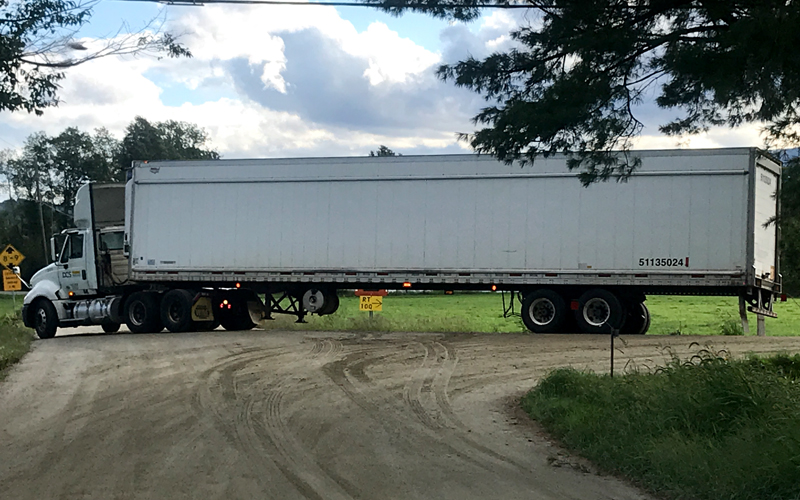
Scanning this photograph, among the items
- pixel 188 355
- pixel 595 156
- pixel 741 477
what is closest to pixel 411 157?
pixel 188 355

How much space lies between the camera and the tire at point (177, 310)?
73.9 ft

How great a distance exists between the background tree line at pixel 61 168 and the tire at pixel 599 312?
57656 millimetres

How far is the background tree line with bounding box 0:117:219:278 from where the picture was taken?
→ 7288 centimetres

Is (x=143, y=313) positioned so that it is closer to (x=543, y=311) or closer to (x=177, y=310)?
(x=177, y=310)

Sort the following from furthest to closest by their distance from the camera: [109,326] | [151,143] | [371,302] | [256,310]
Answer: [151,143] → [109,326] → [256,310] → [371,302]

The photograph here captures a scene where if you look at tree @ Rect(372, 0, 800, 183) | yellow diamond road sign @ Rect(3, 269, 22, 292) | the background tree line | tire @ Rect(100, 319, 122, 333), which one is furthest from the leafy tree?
tree @ Rect(372, 0, 800, 183)

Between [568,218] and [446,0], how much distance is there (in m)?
11.7

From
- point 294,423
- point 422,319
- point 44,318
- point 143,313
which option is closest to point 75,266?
point 44,318

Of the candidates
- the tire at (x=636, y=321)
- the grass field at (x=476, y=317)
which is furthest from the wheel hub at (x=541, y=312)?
the grass field at (x=476, y=317)

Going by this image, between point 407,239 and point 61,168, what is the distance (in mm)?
63105

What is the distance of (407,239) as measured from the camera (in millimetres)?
20875

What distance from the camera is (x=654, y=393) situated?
909 centimetres

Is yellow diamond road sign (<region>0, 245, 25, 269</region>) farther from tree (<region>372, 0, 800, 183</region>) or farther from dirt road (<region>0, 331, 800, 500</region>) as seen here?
tree (<region>372, 0, 800, 183</region>)

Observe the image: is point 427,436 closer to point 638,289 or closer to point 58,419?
point 58,419
